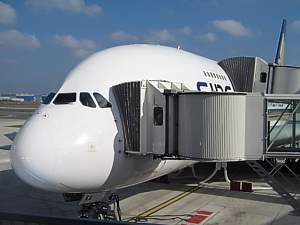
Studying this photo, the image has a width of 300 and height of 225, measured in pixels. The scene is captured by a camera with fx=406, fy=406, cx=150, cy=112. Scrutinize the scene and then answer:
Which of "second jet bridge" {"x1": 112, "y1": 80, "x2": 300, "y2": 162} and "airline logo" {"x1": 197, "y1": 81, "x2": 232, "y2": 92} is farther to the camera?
"airline logo" {"x1": 197, "y1": 81, "x2": 232, "y2": 92}

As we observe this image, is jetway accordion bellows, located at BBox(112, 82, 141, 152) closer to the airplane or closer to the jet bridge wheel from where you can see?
the airplane

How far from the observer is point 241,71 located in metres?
17.7

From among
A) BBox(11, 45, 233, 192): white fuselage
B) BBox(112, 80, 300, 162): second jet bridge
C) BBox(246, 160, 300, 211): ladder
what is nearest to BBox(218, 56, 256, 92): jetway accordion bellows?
BBox(246, 160, 300, 211): ladder

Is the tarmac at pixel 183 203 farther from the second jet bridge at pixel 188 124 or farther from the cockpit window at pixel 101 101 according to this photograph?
the cockpit window at pixel 101 101

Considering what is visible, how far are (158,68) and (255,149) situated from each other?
3.34 m

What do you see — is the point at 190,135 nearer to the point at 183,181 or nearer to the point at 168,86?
the point at 168,86

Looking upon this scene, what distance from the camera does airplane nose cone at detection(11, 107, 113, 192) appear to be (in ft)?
26.1

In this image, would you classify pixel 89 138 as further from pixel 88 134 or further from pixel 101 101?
pixel 101 101

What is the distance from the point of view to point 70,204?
538 inches

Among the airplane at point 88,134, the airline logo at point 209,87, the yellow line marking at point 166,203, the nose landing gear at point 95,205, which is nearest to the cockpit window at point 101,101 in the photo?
the airplane at point 88,134

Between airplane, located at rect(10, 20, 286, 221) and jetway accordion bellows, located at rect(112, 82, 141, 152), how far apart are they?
0.18 metres

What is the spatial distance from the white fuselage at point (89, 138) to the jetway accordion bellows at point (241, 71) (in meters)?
6.60

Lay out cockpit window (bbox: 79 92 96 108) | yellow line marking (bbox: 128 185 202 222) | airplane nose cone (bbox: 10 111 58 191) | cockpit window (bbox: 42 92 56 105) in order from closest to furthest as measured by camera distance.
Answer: airplane nose cone (bbox: 10 111 58 191) < cockpit window (bbox: 79 92 96 108) < cockpit window (bbox: 42 92 56 105) < yellow line marking (bbox: 128 185 202 222)

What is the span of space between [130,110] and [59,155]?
7.31 feet
